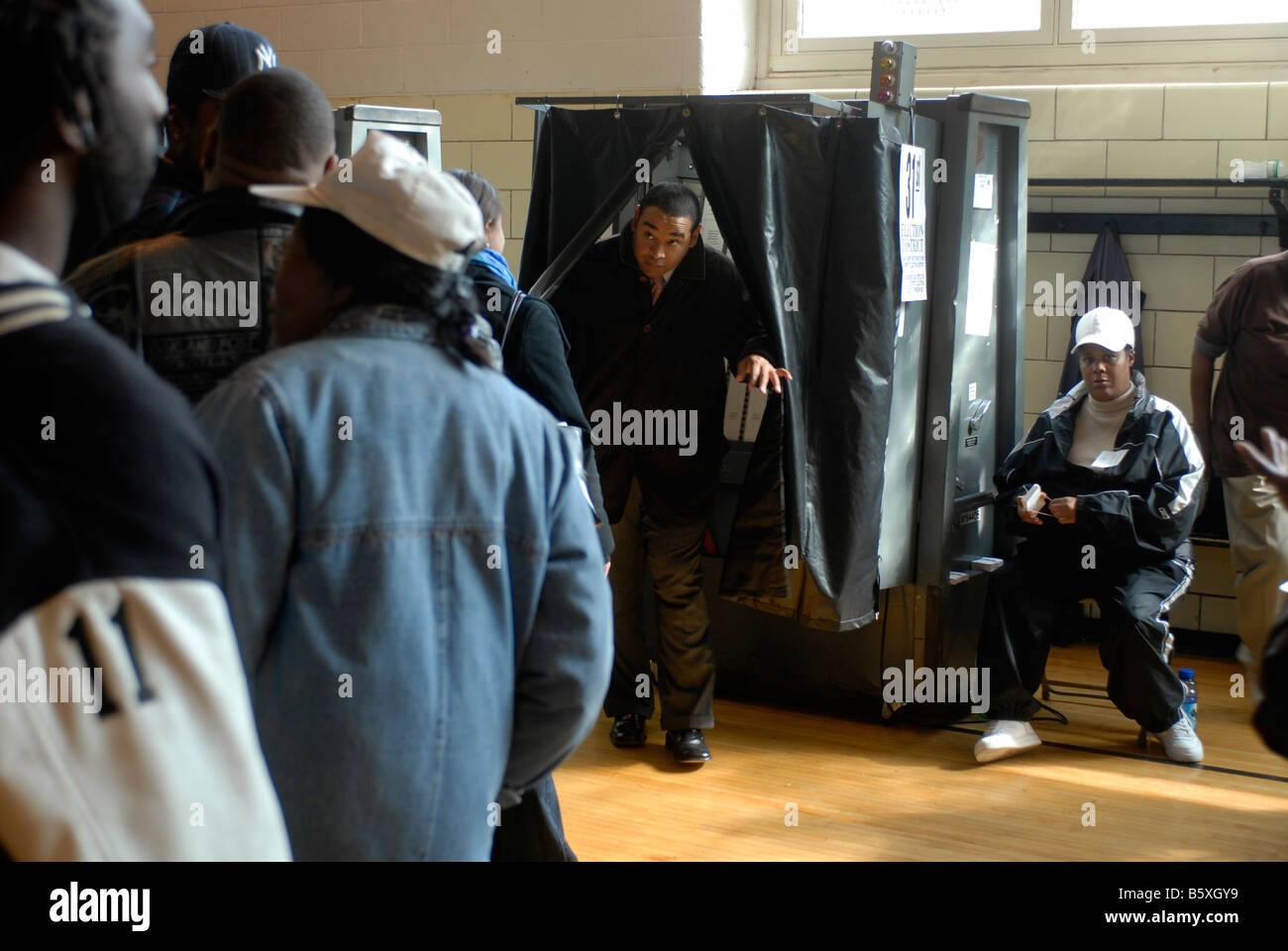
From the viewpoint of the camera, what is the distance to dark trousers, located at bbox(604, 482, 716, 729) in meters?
3.97

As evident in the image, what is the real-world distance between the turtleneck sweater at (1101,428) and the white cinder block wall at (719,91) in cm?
102

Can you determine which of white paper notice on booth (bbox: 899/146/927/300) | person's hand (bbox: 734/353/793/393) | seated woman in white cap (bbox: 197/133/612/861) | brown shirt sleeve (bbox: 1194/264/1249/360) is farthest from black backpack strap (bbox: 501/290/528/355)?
brown shirt sleeve (bbox: 1194/264/1249/360)

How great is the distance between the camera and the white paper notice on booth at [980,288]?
4230 millimetres

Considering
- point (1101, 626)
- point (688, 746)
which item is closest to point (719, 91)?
Result: point (1101, 626)

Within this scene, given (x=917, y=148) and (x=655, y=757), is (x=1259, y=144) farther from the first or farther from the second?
(x=655, y=757)

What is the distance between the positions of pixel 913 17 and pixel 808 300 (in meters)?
2.37

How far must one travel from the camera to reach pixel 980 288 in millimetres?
4293

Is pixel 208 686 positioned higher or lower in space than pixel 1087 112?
lower

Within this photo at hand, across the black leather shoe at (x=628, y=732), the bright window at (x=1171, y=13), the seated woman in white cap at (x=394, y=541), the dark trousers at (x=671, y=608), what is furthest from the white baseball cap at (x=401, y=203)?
the bright window at (x=1171, y=13)

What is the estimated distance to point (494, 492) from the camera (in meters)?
1.41

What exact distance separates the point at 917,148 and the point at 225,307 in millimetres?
2782

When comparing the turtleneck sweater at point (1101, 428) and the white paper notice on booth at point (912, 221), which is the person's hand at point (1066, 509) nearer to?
the turtleneck sweater at point (1101, 428)

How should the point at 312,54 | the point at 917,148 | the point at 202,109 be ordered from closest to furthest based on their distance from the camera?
1. the point at 202,109
2. the point at 917,148
3. the point at 312,54
